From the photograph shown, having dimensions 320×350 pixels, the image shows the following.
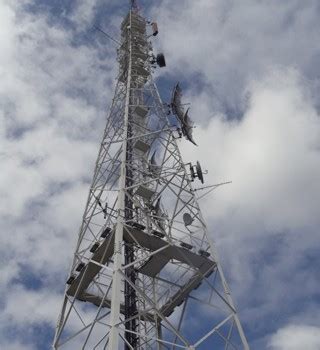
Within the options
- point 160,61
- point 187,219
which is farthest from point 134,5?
point 187,219

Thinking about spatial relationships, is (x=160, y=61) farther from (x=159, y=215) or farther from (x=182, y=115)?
(x=159, y=215)

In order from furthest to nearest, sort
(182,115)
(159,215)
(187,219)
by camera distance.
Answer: (182,115) → (159,215) → (187,219)

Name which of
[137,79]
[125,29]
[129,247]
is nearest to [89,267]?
[129,247]

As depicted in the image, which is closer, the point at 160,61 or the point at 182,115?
the point at 182,115

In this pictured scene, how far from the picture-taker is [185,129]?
29.9 metres

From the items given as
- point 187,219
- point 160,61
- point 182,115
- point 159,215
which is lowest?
point 187,219

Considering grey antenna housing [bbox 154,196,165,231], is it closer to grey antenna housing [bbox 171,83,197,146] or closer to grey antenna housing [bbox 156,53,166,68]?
grey antenna housing [bbox 171,83,197,146]

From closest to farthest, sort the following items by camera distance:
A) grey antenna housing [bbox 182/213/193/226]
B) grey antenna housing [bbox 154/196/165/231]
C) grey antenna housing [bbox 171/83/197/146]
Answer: grey antenna housing [bbox 154/196/165/231]
grey antenna housing [bbox 182/213/193/226]
grey antenna housing [bbox 171/83/197/146]

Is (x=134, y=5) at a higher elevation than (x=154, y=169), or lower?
higher

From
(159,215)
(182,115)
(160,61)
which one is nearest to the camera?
(159,215)

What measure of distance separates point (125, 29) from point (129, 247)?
2151cm

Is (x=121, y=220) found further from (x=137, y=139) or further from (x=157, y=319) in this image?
(x=137, y=139)

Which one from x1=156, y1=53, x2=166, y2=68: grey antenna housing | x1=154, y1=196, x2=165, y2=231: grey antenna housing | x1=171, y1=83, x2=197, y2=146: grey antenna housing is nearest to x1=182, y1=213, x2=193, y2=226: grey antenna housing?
x1=154, y1=196, x2=165, y2=231: grey antenna housing

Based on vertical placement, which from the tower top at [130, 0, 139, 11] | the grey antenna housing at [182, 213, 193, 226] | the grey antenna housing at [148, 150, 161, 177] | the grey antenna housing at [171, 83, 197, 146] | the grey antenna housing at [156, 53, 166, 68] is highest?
the tower top at [130, 0, 139, 11]
